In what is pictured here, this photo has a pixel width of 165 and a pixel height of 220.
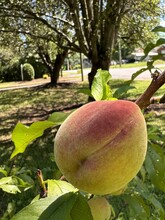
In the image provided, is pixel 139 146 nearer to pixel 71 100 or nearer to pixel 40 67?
pixel 71 100

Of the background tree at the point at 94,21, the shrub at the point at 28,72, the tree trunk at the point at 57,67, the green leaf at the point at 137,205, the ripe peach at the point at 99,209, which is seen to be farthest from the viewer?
the shrub at the point at 28,72

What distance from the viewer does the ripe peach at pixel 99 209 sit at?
0.78 m

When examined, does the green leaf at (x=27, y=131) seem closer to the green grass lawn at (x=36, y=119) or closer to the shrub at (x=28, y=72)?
the green grass lawn at (x=36, y=119)

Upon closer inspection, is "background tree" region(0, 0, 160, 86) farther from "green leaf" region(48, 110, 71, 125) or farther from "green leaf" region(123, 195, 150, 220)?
"green leaf" region(48, 110, 71, 125)

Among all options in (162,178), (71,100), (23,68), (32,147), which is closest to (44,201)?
(162,178)

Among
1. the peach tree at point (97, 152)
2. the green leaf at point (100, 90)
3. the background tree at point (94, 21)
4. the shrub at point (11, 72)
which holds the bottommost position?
the shrub at point (11, 72)

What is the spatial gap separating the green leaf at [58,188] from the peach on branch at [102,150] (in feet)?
0.64

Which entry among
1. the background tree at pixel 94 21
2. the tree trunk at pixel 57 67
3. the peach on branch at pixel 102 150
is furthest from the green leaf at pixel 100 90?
the tree trunk at pixel 57 67

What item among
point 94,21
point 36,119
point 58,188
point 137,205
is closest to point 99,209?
point 58,188

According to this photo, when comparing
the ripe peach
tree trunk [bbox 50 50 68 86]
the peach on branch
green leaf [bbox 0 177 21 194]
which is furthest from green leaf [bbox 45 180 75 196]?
tree trunk [bbox 50 50 68 86]

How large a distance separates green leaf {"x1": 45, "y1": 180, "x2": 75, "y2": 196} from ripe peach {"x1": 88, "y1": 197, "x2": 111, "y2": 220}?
0.06 meters

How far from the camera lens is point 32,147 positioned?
6289mm

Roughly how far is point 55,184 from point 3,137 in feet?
21.6

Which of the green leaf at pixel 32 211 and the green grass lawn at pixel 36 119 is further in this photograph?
the green grass lawn at pixel 36 119
